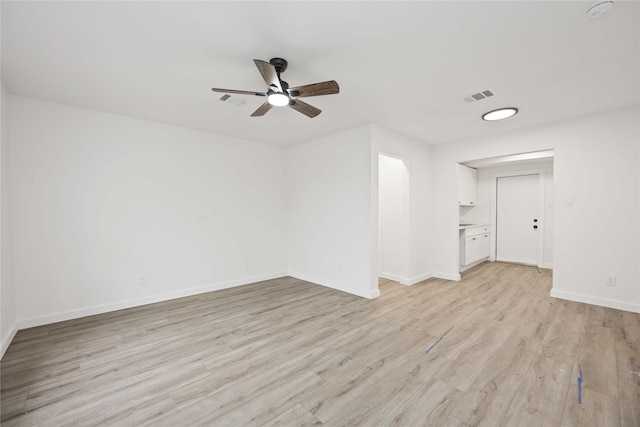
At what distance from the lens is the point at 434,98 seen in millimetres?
3010

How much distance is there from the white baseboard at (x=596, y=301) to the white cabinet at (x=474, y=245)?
1619mm

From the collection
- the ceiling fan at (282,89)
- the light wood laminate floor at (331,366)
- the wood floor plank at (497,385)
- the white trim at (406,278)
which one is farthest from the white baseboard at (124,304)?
the wood floor plank at (497,385)

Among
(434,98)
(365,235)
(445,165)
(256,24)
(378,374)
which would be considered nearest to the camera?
(256,24)

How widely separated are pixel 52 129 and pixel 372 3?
3.79 m

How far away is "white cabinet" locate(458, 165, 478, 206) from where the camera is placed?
530 cm

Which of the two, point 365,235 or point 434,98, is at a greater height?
point 434,98

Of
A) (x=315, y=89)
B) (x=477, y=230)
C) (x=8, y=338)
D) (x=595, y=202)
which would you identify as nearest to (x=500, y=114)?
(x=595, y=202)

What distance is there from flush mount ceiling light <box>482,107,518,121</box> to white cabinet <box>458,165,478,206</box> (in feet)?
5.12

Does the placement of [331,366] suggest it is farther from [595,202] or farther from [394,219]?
[595,202]

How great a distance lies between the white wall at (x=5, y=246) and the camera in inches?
99.4

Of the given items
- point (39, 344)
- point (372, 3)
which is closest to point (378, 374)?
point (372, 3)

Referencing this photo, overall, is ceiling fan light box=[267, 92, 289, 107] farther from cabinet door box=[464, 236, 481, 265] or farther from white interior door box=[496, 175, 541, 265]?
white interior door box=[496, 175, 541, 265]

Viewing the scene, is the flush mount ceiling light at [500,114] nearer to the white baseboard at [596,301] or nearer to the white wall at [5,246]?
the white baseboard at [596,301]

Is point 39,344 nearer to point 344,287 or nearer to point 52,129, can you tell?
point 52,129
